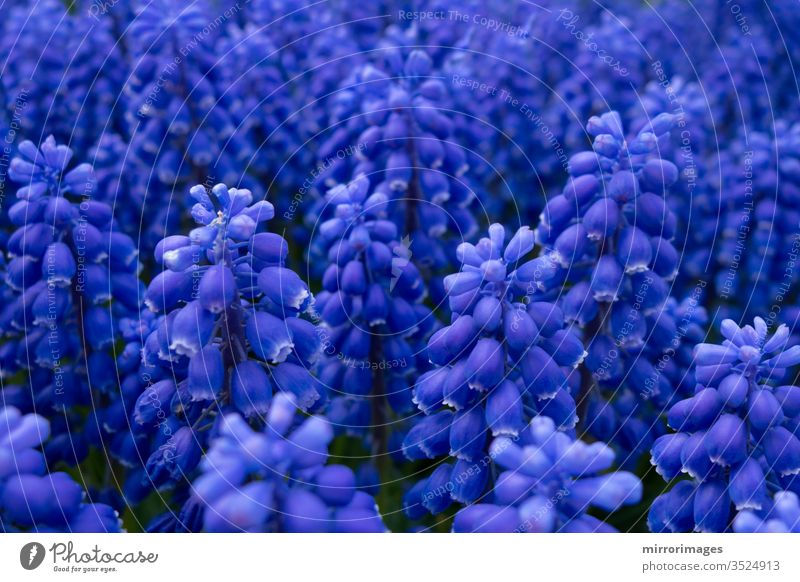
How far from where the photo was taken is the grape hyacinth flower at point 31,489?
277cm

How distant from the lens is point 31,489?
281 centimetres

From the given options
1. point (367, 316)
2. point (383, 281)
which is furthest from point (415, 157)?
point (367, 316)

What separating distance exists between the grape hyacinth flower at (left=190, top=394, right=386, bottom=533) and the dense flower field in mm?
11

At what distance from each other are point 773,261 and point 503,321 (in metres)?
2.79

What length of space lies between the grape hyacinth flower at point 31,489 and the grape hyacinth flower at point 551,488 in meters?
1.42

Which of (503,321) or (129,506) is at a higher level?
(503,321)

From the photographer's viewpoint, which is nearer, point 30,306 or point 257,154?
point 30,306

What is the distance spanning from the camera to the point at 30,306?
388cm
